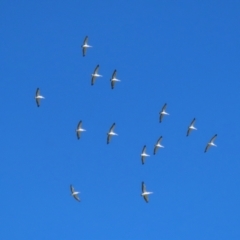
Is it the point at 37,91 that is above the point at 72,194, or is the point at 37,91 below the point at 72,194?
above

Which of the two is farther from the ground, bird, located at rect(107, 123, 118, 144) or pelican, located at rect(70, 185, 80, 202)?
bird, located at rect(107, 123, 118, 144)

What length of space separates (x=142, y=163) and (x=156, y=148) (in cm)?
187

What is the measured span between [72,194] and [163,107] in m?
10.8

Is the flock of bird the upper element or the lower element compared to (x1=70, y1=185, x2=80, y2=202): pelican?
upper

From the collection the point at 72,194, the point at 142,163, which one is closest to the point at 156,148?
the point at 142,163

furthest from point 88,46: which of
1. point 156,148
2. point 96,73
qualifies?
point 156,148

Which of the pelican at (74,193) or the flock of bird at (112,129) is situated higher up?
the flock of bird at (112,129)

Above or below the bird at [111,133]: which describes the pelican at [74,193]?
below

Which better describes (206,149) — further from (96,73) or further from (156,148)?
(96,73)

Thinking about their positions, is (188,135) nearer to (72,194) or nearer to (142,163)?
(142,163)

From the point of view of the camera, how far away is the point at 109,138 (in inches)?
4045

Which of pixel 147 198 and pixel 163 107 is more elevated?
pixel 163 107

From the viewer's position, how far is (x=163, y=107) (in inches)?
4031

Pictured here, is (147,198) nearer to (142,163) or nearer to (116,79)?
(142,163)
